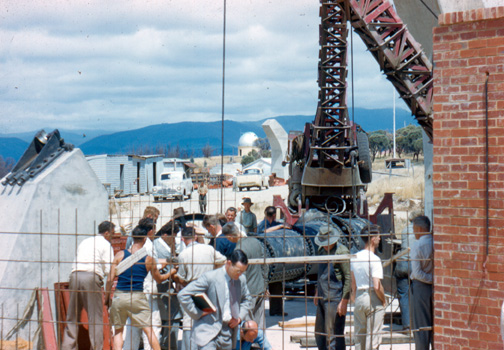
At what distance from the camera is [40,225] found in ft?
25.8

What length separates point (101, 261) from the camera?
23.9 feet

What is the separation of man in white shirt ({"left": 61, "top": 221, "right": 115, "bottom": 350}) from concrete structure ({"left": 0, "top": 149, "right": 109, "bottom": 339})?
510 millimetres

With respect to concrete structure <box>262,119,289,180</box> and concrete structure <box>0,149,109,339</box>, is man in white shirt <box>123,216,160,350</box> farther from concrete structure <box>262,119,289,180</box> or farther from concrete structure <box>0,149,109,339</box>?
concrete structure <box>262,119,289,180</box>

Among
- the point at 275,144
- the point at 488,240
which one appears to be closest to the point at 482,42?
the point at 488,240

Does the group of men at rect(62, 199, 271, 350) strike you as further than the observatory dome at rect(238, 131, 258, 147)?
No

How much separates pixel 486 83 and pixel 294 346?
4.75m

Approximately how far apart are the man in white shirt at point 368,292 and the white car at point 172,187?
28.9 meters

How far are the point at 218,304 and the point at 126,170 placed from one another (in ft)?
128

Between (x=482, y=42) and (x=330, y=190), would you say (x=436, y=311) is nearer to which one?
(x=482, y=42)

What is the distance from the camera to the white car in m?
37.0

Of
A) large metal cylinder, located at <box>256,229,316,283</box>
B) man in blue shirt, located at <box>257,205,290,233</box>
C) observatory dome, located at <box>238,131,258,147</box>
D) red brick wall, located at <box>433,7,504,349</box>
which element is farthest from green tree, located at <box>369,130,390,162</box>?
red brick wall, located at <box>433,7,504,349</box>

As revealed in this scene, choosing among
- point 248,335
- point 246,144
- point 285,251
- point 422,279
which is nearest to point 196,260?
point 248,335

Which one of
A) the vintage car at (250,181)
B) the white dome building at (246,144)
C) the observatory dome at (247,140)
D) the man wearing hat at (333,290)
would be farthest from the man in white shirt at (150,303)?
the observatory dome at (247,140)

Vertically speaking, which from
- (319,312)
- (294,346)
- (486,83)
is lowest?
(294,346)
